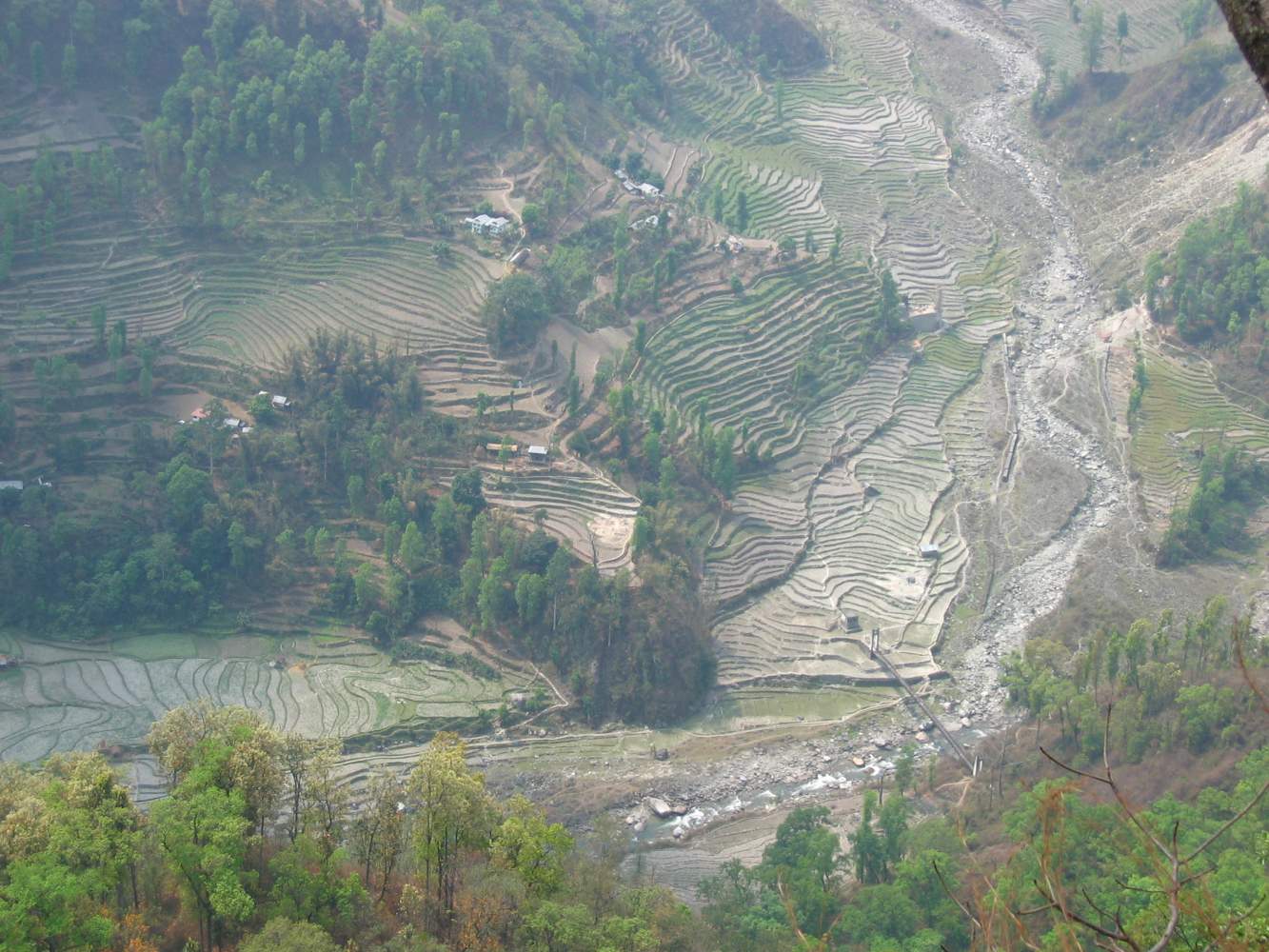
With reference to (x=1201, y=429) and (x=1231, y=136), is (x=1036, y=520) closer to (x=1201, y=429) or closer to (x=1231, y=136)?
(x=1201, y=429)

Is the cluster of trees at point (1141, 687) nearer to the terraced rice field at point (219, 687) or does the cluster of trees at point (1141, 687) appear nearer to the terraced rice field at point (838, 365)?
the terraced rice field at point (838, 365)

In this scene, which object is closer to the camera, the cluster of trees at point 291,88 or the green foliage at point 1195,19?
the cluster of trees at point 291,88

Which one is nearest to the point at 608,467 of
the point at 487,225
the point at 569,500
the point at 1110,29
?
the point at 569,500

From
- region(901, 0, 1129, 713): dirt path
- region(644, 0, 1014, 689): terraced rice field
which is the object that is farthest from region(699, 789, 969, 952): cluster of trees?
region(901, 0, 1129, 713): dirt path

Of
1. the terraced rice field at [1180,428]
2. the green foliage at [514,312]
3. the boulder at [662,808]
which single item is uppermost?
the green foliage at [514,312]

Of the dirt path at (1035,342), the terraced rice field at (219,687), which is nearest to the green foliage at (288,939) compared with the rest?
the terraced rice field at (219,687)

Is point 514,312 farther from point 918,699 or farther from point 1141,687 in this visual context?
point 1141,687

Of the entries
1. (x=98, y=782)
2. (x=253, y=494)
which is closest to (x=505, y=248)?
(x=253, y=494)
